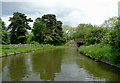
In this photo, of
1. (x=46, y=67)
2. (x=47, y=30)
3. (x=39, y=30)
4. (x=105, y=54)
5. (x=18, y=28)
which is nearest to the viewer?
(x=46, y=67)

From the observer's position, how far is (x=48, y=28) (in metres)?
49.6

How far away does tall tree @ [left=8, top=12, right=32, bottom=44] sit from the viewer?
36125 mm

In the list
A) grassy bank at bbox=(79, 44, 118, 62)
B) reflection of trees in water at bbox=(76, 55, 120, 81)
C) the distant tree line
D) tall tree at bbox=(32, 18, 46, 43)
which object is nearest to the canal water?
reflection of trees in water at bbox=(76, 55, 120, 81)

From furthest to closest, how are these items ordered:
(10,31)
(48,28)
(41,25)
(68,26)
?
(68,26) < (48,28) < (41,25) < (10,31)

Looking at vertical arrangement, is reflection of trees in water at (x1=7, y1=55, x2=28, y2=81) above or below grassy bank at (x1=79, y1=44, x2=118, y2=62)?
below

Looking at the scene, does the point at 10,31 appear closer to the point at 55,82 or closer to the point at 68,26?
the point at 55,82

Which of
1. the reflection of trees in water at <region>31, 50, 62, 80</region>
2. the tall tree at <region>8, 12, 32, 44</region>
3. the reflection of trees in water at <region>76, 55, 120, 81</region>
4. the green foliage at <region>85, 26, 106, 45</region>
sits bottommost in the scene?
the reflection of trees in water at <region>76, 55, 120, 81</region>

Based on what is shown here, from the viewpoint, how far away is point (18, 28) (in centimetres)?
3666

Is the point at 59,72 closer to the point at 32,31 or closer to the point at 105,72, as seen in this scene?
the point at 105,72

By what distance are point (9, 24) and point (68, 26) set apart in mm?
42394

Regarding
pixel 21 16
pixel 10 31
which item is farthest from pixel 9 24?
pixel 21 16

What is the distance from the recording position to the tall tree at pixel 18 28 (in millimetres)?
36125

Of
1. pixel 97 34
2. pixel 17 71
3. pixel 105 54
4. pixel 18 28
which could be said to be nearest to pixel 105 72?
pixel 105 54

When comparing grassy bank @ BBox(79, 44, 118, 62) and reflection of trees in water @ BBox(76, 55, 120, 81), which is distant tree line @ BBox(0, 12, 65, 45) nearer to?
grassy bank @ BBox(79, 44, 118, 62)
